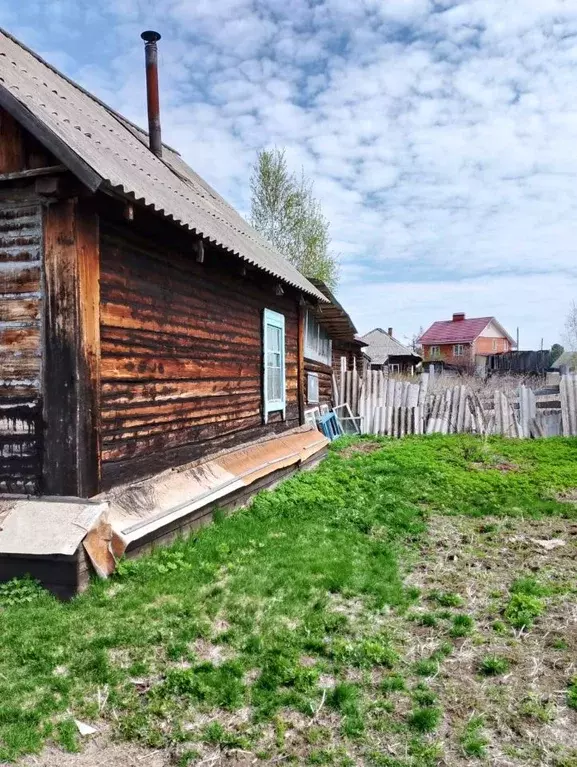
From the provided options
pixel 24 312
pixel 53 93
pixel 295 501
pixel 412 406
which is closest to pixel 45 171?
pixel 24 312

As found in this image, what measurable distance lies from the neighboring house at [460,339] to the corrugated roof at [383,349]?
643 centimetres

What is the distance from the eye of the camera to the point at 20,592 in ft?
13.6

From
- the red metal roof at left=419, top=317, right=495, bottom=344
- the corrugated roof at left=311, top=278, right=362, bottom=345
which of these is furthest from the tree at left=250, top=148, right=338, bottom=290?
the red metal roof at left=419, top=317, right=495, bottom=344

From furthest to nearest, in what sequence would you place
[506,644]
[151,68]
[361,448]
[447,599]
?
[361,448], [151,68], [447,599], [506,644]

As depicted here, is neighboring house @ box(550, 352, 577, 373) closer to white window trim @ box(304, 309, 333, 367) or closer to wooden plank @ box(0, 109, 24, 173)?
white window trim @ box(304, 309, 333, 367)

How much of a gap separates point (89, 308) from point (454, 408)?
10.2 metres

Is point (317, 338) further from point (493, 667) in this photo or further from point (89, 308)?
point (493, 667)

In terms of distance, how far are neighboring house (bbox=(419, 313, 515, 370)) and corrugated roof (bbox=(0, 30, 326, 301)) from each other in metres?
43.6

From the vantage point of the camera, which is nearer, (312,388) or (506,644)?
(506,644)

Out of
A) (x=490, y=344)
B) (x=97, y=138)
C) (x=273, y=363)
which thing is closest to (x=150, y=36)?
(x=97, y=138)

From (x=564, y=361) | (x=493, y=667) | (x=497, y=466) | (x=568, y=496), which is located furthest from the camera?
(x=564, y=361)

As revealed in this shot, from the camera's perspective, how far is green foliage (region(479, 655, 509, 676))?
3.32m

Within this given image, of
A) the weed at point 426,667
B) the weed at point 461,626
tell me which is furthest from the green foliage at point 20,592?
the weed at point 461,626

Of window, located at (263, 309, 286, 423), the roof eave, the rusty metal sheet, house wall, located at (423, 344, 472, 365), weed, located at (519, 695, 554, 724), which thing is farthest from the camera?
house wall, located at (423, 344, 472, 365)
